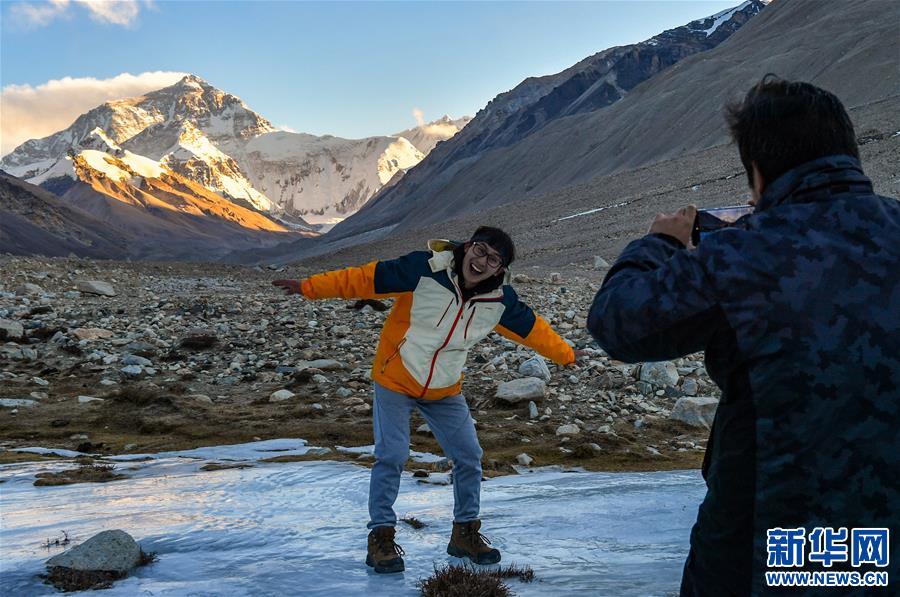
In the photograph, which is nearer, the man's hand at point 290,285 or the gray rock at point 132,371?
the man's hand at point 290,285

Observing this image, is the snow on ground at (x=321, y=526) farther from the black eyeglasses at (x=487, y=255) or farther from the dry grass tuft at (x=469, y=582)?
the black eyeglasses at (x=487, y=255)

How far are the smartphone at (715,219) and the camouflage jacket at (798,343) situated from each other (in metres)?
0.19

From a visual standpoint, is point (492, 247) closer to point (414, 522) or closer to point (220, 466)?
point (414, 522)

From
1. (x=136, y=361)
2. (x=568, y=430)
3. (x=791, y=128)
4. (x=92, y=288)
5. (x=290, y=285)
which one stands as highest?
(x=92, y=288)

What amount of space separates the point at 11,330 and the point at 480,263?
1358 cm

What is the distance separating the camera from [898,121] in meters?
45.3

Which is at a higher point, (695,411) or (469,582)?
(469,582)

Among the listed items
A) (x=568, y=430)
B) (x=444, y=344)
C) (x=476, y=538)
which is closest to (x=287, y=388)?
(x=568, y=430)

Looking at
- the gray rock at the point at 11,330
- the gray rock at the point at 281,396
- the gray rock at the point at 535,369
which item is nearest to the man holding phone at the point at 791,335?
the gray rock at the point at 535,369

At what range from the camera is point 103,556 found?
13.3 ft

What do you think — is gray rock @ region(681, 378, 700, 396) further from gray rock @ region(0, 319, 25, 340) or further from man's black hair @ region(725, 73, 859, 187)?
gray rock @ region(0, 319, 25, 340)

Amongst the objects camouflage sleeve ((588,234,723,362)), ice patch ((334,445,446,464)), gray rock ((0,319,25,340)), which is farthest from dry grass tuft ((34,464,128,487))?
gray rock ((0,319,25,340))

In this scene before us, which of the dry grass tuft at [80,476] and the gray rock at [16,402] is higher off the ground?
the gray rock at [16,402]

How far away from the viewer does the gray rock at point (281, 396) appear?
11047 millimetres
